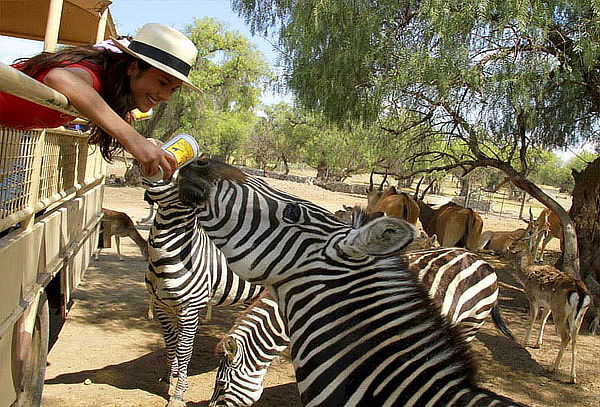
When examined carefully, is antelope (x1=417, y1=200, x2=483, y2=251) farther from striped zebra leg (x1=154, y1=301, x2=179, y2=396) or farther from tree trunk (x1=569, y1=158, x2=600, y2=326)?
striped zebra leg (x1=154, y1=301, x2=179, y2=396)

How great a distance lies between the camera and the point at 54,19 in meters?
3.92

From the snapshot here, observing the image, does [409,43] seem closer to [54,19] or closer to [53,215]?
[54,19]

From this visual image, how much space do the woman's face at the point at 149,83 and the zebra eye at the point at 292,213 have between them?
863 millimetres

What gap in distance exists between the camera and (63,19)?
676 centimetres

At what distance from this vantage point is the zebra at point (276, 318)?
456cm

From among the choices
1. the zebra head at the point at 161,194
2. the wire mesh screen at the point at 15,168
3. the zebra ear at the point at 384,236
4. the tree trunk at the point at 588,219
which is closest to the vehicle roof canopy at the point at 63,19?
the zebra head at the point at 161,194

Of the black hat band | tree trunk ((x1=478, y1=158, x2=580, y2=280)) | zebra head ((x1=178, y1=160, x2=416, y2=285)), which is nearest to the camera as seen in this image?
zebra head ((x1=178, y1=160, x2=416, y2=285))

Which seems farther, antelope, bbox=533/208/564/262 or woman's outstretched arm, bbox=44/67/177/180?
antelope, bbox=533/208/564/262

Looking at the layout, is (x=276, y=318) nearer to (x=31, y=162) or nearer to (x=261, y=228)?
(x=31, y=162)

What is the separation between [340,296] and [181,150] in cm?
104

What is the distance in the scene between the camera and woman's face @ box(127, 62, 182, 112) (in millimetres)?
2590

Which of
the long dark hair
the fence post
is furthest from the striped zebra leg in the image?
the long dark hair

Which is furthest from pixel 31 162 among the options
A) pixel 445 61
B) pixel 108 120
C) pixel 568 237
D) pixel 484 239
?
pixel 484 239

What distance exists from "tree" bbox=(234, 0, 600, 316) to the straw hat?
5.26 meters
